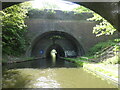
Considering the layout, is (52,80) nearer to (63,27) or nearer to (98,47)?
(98,47)

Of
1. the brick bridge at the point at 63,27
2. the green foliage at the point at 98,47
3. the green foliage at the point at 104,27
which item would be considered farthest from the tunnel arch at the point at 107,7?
the brick bridge at the point at 63,27

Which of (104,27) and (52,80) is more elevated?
(104,27)

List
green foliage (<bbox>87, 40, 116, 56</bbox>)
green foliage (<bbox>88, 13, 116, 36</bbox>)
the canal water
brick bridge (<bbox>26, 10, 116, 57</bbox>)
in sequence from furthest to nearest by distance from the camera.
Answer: brick bridge (<bbox>26, 10, 116, 57</bbox>), green foliage (<bbox>87, 40, 116, 56</bbox>), green foliage (<bbox>88, 13, 116, 36</bbox>), the canal water

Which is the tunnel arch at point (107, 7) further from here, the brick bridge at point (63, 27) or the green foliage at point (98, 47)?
the brick bridge at point (63, 27)

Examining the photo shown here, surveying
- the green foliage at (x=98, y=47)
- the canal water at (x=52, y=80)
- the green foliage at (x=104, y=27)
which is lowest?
the canal water at (x=52, y=80)

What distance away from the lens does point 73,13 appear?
76.8 feet

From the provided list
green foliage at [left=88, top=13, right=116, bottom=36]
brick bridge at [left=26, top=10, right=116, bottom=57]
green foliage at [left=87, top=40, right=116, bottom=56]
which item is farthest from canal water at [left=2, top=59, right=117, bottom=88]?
brick bridge at [left=26, top=10, right=116, bottom=57]

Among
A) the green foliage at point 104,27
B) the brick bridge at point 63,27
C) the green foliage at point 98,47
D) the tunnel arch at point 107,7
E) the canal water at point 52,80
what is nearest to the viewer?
the tunnel arch at point 107,7

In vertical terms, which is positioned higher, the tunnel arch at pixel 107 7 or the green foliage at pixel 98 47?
the tunnel arch at pixel 107 7

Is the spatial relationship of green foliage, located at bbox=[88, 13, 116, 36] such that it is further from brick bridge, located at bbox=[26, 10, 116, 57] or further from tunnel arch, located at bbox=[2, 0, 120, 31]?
brick bridge, located at bbox=[26, 10, 116, 57]

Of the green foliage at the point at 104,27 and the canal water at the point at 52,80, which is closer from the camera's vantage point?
the canal water at the point at 52,80

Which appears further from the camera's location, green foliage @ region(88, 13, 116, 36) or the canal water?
green foliage @ region(88, 13, 116, 36)

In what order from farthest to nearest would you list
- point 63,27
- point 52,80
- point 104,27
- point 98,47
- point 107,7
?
point 63,27 → point 98,47 → point 104,27 → point 52,80 → point 107,7

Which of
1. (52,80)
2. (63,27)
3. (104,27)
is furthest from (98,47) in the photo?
(52,80)
